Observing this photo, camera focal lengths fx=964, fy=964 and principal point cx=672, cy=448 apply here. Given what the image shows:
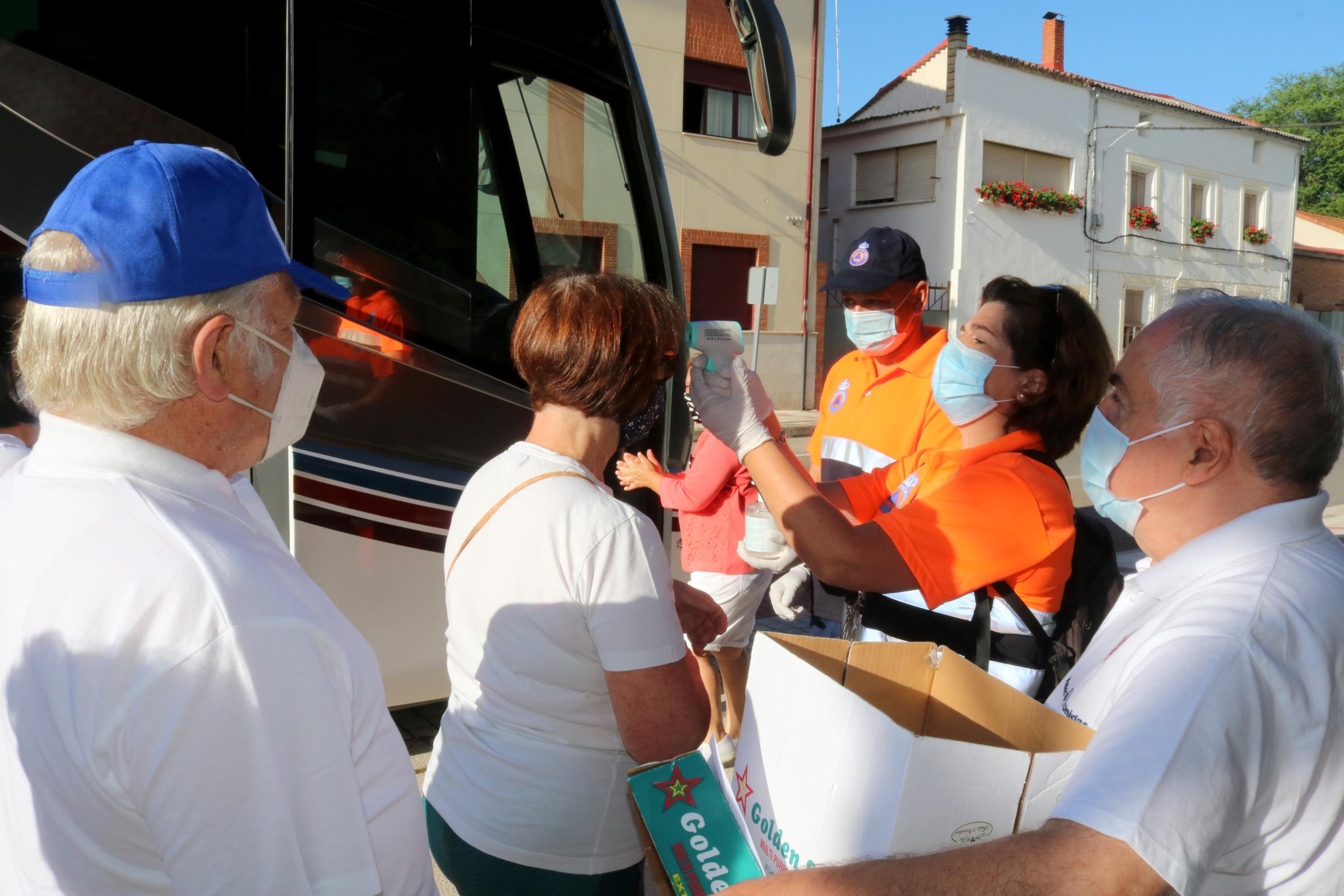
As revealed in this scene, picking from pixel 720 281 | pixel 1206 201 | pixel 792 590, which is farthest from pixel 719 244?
pixel 1206 201

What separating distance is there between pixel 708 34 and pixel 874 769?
1755cm

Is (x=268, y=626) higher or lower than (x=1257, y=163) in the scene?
lower

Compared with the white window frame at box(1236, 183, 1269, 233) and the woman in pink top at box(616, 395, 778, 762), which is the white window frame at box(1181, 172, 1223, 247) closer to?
the white window frame at box(1236, 183, 1269, 233)

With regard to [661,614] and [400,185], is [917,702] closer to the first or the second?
[661,614]

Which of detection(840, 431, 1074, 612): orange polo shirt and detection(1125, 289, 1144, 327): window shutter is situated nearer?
detection(840, 431, 1074, 612): orange polo shirt

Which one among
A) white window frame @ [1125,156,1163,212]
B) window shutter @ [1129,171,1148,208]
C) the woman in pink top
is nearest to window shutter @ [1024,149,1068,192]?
white window frame @ [1125,156,1163,212]

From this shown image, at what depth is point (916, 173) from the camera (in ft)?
71.3

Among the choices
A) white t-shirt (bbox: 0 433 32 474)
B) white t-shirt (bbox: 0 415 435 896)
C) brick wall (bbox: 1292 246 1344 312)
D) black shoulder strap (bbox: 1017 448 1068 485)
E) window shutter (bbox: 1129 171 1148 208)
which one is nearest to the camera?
white t-shirt (bbox: 0 415 435 896)

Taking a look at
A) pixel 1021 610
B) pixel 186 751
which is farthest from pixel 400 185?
pixel 186 751

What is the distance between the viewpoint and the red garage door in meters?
17.9

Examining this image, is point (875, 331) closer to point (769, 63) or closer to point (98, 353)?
point (769, 63)

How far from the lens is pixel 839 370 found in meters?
3.99

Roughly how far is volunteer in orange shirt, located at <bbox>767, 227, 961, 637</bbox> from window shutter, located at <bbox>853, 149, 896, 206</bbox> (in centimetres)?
1940

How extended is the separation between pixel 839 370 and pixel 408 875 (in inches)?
121
